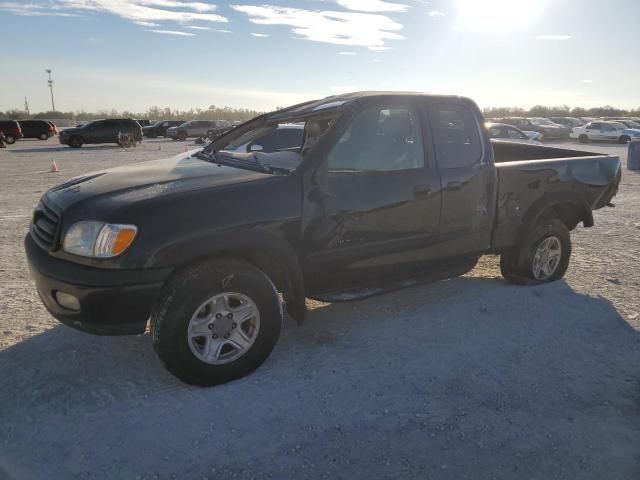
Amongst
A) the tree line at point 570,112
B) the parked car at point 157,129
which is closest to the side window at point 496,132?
the parked car at point 157,129

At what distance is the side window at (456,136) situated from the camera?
4211 mm

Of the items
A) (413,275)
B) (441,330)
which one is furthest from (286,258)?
(441,330)

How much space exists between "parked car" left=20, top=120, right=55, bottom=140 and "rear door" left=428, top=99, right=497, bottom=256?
3750 cm

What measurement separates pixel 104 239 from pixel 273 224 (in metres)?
1.04

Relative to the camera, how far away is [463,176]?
4.26 metres

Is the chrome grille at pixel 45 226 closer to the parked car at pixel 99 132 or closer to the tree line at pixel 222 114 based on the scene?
the parked car at pixel 99 132

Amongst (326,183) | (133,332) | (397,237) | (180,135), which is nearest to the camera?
(133,332)

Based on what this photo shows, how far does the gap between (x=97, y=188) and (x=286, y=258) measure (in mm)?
1370

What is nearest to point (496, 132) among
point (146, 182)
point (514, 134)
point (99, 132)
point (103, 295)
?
point (514, 134)

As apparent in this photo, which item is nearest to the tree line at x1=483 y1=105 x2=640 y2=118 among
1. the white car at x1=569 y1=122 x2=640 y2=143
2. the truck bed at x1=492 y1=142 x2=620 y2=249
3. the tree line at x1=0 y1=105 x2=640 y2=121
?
the tree line at x1=0 y1=105 x2=640 y2=121

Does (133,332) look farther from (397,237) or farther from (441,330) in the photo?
(441,330)

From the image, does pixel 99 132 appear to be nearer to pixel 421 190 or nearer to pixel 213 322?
pixel 421 190

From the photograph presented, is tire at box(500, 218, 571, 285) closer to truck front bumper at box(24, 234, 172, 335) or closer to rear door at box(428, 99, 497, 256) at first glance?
rear door at box(428, 99, 497, 256)

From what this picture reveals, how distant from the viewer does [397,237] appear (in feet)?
12.9
